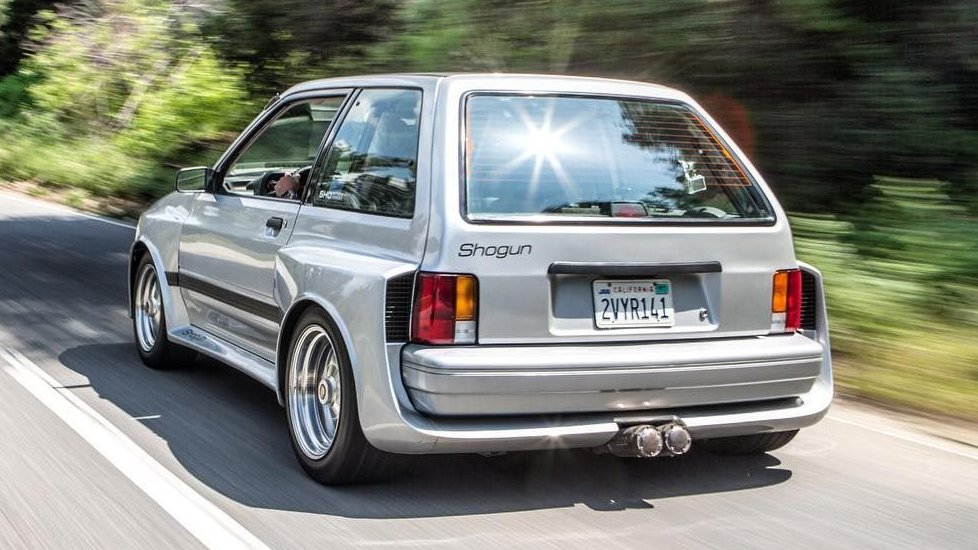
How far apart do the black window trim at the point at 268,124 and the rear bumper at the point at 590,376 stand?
1.43 meters

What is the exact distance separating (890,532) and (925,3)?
6009 mm

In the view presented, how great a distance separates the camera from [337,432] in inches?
188

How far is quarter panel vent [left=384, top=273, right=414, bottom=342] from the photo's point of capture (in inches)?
175

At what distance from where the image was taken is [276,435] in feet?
18.8

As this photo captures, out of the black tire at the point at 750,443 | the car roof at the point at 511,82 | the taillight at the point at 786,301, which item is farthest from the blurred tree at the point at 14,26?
the taillight at the point at 786,301

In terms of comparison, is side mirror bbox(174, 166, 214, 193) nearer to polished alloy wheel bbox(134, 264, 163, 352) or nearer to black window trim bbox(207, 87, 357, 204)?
black window trim bbox(207, 87, 357, 204)

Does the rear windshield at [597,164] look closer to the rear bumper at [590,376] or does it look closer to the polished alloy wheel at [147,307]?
the rear bumper at [590,376]

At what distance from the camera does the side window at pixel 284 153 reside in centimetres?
579

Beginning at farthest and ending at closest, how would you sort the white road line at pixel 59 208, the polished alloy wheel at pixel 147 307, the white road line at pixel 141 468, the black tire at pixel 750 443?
the white road line at pixel 59 208, the polished alloy wheel at pixel 147 307, the black tire at pixel 750 443, the white road line at pixel 141 468

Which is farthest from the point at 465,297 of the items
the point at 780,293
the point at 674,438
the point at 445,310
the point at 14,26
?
the point at 14,26

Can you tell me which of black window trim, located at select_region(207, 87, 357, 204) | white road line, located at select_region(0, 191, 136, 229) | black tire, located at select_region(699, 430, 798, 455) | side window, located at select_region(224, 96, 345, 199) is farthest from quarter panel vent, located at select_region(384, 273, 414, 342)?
white road line, located at select_region(0, 191, 136, 229)

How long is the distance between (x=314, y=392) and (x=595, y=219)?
4.56 feet

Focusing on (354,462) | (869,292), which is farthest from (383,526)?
(869,292)

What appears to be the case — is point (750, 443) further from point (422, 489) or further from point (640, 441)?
point (422, 489)
